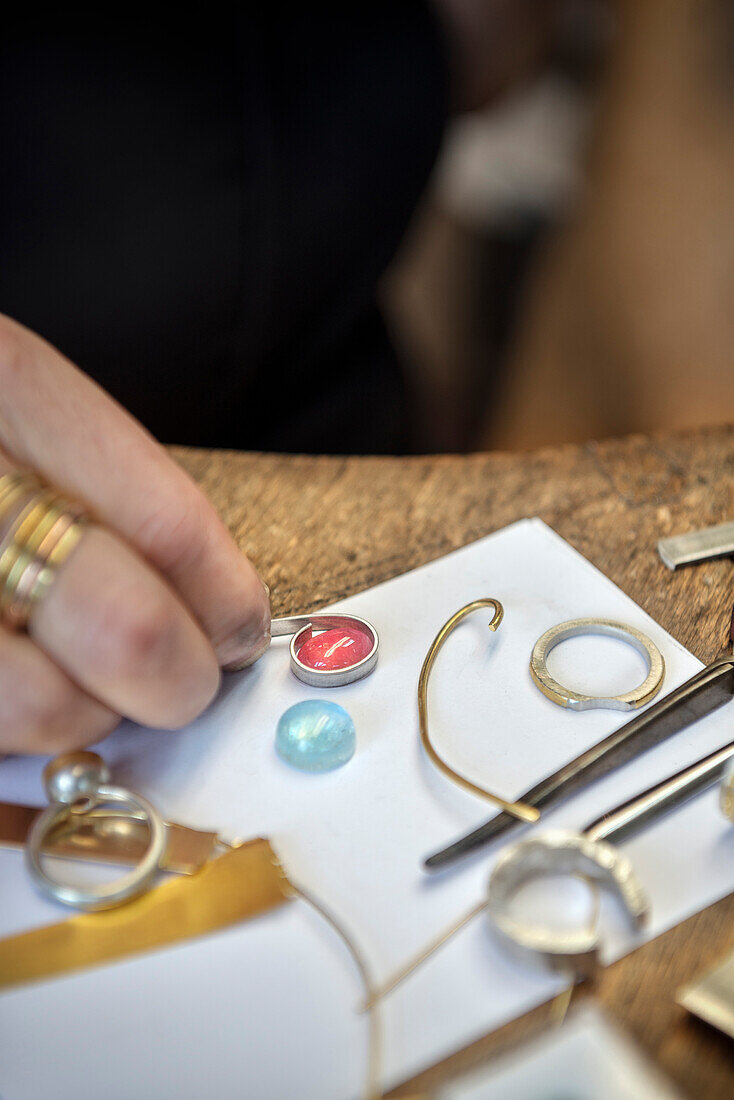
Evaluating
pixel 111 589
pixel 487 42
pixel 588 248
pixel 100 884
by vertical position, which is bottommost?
pixel 588 248

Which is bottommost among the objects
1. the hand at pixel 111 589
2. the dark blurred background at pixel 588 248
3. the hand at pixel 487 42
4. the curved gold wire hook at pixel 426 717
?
the dark blurred background at pixel 588 248

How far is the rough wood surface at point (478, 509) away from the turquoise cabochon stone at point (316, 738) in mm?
131

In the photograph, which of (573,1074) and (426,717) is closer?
(573,1074)

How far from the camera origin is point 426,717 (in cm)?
59

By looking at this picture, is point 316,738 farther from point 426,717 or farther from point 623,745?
point 623,745

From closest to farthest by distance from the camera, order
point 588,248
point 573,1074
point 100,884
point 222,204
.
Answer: point 573,1074 < point 100,884 < point 222,204 < point 588,248

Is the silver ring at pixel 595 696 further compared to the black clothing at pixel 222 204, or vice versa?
the black clothing at pixel 222 204

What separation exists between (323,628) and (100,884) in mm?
221

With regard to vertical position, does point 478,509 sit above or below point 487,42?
below

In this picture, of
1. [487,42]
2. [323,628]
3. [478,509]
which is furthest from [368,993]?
[487,42]

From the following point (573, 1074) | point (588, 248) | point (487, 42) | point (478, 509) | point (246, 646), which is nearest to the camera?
point (573, 1074)

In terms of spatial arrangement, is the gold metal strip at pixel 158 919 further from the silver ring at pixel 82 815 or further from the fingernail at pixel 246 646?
the fingernail at pixel 246 646

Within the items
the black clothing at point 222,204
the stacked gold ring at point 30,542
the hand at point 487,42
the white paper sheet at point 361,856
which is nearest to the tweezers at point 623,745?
the white paper sheet at point 361,856

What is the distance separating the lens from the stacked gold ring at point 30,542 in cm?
50
